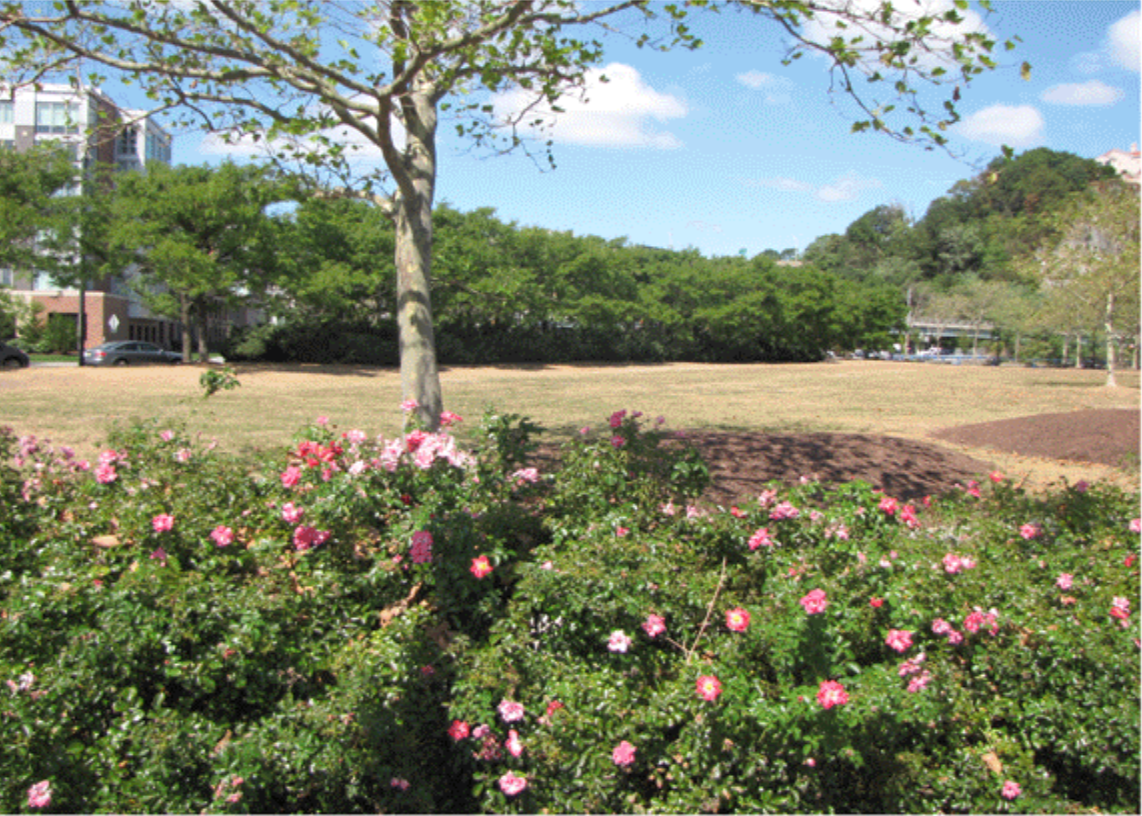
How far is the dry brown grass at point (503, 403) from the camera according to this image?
440 inches

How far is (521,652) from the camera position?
9.70 ft

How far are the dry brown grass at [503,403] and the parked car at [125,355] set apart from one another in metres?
4.64

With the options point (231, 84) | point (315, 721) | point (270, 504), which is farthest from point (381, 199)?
point (315, 721)

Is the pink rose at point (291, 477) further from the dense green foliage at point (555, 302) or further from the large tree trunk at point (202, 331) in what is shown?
the large tree trunk at point (202, 331)

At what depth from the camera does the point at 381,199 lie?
20.9 ft

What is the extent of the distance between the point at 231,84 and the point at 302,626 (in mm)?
4920

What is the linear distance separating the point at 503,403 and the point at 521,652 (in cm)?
1354

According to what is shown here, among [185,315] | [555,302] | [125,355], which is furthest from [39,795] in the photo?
[555,302]

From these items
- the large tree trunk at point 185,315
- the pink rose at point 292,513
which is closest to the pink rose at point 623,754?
the pink rose at point 292,513

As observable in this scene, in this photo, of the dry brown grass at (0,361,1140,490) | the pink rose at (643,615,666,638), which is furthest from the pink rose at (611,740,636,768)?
the dry brown grass at (0,361,1140,490)

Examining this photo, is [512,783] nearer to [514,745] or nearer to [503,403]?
[514,745]

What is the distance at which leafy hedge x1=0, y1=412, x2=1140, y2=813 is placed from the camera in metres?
2.67

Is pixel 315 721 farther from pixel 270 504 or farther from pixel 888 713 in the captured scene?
pixel 888 713

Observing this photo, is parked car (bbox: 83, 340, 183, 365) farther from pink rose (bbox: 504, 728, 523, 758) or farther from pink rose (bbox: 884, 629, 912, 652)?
pink rose (bbox: 884, 629, 912, 652)
